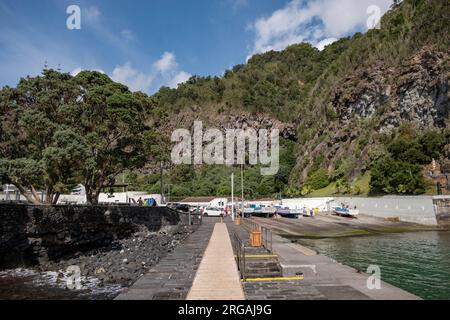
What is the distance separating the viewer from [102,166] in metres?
35.2

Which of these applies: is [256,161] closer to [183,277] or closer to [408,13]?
[408,13]

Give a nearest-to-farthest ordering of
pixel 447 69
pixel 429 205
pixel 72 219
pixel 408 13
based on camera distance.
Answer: pixel 72 219, pixel 429 205, pixel 447 69, pixel 408 13

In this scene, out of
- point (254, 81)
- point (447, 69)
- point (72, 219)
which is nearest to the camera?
point (72, 219)

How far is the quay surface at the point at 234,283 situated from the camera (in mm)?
10422

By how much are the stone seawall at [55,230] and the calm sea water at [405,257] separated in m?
16.9

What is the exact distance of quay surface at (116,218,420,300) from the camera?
34.2 ft

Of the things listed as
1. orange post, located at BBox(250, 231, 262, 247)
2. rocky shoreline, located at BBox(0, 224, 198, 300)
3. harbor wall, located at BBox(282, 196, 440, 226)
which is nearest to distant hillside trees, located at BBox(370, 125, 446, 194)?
harbor wall, located at BBox(282, 196, 440, 226)

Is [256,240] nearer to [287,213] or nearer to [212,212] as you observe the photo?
[287,213]

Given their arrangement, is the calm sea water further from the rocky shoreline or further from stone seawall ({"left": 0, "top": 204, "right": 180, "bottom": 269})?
stone seawall ({"left": 0, "top": 204, "right": 180, "bottom": 269})

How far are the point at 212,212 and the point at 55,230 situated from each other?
1255 inches

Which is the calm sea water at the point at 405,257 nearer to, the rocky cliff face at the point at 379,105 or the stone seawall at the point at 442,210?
the stone seawall at the point at 442,210

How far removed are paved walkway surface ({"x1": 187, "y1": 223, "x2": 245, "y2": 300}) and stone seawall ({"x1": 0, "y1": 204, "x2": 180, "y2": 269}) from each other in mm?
11998
